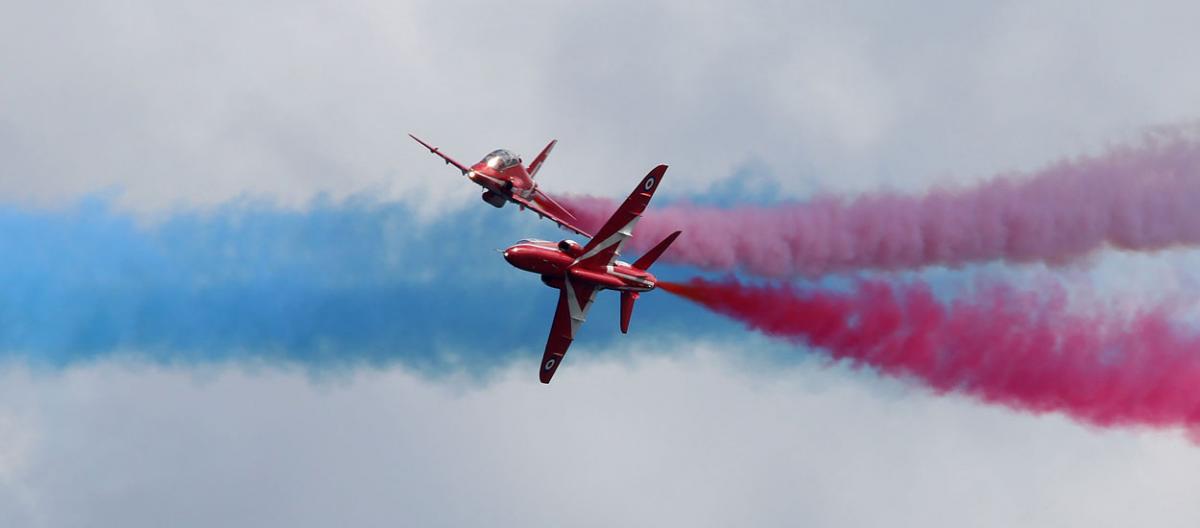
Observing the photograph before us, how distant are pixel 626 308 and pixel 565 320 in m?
2.89

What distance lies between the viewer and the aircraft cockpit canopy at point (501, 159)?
73000mm

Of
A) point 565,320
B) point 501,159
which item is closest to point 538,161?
point 501,159

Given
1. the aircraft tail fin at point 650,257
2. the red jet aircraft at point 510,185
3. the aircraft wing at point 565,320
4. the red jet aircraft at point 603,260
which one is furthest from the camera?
the red jet aircraft at point 510,185

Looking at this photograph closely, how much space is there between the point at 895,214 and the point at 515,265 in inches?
516

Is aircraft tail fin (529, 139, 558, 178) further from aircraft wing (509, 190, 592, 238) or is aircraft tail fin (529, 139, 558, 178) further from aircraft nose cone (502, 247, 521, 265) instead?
aircraft nose cone (502, 247, 521, 265)

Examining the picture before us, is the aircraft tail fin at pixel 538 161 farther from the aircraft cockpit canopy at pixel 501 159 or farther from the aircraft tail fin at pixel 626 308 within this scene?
the aircraft tail fin at pixel 626 308

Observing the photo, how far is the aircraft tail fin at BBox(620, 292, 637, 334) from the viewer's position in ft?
211

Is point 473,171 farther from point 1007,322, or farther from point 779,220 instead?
point 1007,322

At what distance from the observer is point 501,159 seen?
73250 mm

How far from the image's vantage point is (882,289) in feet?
228

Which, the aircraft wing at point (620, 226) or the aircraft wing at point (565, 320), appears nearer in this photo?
the aircraft wing at point (620, 226)

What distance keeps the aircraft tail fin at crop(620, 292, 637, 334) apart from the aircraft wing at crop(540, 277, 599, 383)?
4.05 ft

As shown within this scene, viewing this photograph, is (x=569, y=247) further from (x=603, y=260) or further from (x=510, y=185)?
(x=510, y=185)

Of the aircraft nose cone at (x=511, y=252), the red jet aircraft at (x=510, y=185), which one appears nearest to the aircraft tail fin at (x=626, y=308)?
the aircraft nose cone at (x=511, y=252)
